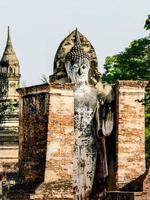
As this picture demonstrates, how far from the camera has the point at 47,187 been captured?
1956 centimetres

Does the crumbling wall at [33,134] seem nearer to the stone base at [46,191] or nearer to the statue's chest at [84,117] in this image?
the stone base at [46,191]

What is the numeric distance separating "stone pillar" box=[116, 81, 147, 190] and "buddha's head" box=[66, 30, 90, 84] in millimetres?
843

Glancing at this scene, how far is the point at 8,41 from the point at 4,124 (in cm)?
1201

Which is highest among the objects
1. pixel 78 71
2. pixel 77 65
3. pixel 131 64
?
pixel 131 64

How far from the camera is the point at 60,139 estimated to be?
20000 mm

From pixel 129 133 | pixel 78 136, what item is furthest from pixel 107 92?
pixel 78 136

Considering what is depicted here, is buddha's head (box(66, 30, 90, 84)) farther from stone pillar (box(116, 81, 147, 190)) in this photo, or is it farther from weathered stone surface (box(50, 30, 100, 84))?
stone pillar (box(116, 81, 147, 190))

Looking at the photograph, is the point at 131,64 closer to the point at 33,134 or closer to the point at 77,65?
the point at 77,65

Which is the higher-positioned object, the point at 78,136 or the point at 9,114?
the point at 9,114

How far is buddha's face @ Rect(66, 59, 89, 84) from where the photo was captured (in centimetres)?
2081

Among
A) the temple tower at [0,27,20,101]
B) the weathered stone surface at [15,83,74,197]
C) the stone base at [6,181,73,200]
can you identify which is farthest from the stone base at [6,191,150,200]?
the temple tower at [0,27,20,101]

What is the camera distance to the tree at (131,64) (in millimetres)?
33688

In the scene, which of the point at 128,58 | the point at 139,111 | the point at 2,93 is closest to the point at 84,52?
the point at 139,111

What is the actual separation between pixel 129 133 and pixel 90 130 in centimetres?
88
